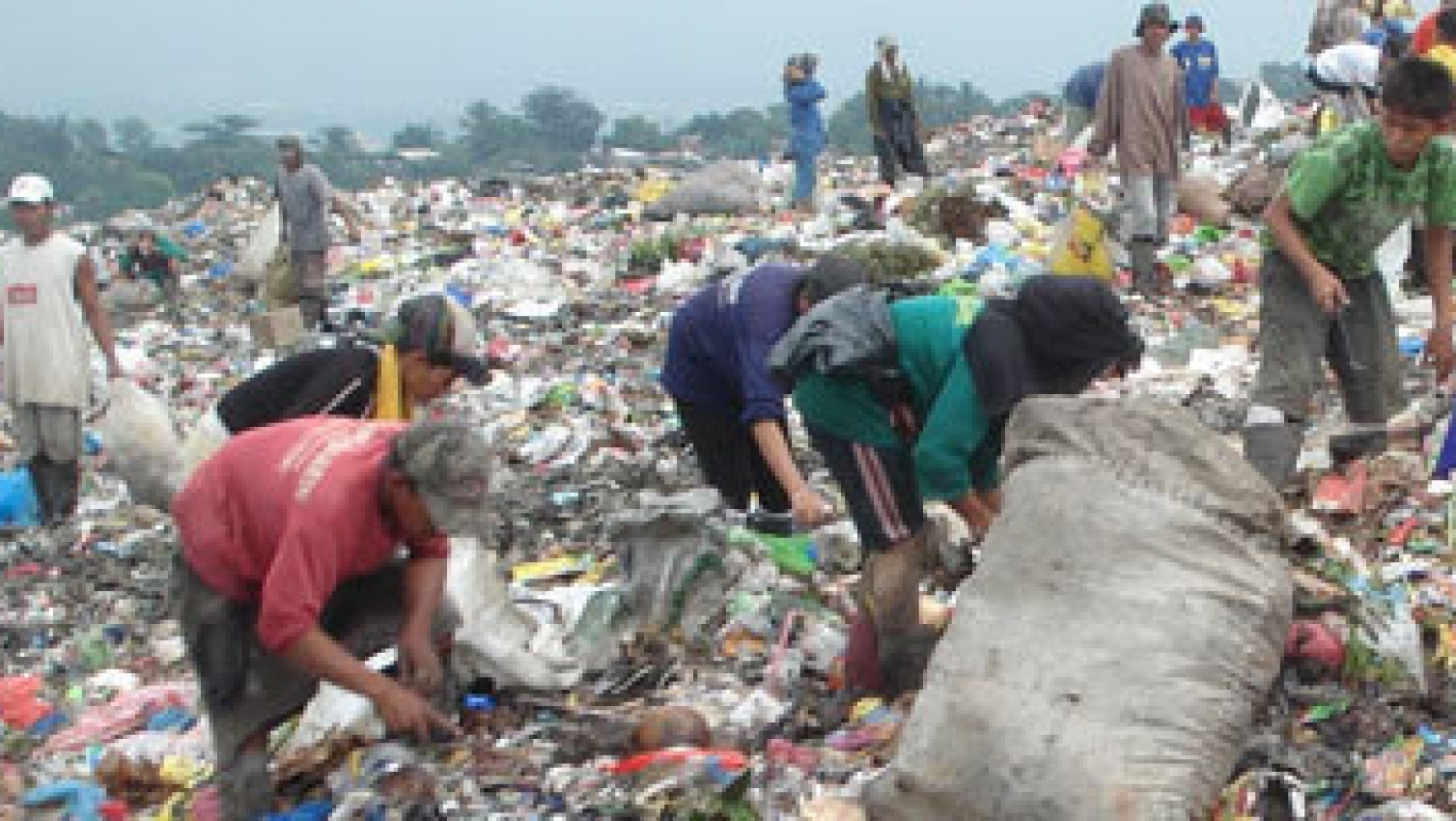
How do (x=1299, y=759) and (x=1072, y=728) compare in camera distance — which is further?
(x=1299, y=759)

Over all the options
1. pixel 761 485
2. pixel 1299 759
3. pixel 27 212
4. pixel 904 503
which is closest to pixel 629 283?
pixel 27 212

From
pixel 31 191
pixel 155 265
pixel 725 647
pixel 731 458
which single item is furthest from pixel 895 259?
pixel 155 265

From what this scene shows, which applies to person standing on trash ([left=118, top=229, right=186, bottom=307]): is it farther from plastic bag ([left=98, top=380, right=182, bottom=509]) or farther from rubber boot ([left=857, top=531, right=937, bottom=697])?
rubber boot ([left=857, top=531, right=937, bottom=697])

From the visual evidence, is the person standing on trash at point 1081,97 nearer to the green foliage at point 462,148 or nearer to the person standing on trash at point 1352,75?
the person standing on trash at point 1352,75

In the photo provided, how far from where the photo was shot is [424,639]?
3273 mm

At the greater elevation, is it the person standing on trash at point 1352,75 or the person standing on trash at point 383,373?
the person standing on trash at point 1352,75

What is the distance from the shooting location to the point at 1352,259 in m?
4.02

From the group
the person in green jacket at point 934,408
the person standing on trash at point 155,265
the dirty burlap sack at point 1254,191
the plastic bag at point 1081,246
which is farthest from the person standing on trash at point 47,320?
the dirty burlap sack at point 1254,191

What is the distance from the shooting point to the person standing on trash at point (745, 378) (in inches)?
158

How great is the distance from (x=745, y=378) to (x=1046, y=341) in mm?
1125

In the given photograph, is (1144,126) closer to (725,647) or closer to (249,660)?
(725,647)

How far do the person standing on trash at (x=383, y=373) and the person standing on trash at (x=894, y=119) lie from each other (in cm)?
863

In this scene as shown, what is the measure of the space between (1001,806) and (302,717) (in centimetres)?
189

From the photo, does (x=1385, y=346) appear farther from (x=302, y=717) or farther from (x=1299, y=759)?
(x=302, y=717)
